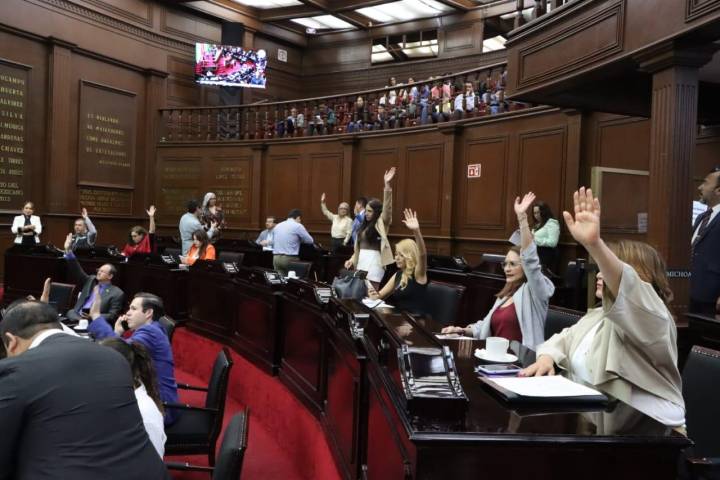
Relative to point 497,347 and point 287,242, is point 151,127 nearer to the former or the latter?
point 287,242

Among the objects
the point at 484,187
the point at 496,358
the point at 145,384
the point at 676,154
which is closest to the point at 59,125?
the point at 484,187

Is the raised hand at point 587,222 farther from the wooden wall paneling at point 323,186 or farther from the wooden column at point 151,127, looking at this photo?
the wooden column at point 151,127

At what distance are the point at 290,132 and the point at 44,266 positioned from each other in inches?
196

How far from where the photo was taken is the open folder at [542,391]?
49.8 inches

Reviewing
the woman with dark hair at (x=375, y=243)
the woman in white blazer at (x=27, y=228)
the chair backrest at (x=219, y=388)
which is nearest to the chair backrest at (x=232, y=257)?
the woman with dark hair at (x=375, y=243)

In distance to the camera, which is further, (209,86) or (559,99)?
(209,86)

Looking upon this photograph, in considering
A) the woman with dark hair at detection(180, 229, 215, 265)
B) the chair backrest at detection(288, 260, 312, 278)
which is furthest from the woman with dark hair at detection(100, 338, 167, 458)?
the woman with dark hair at detection(180, 229, 215, 265)

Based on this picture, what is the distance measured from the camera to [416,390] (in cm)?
117

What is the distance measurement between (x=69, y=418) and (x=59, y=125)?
9.67 metres

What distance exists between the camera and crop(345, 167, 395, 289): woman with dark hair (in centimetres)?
447

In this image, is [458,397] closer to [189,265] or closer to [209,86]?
[189,265]

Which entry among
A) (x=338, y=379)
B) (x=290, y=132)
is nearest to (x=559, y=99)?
(x=338, y=379)

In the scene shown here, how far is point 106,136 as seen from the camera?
1067 cm

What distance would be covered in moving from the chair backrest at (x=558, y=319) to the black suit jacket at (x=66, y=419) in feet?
5.88
